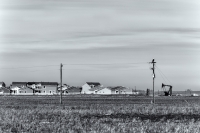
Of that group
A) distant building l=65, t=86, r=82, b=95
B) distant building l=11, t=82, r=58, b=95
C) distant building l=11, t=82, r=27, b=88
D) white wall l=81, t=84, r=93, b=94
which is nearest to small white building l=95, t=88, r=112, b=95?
white wall l=81, t=84, r=93, b=94

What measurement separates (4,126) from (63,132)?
15.3 feet

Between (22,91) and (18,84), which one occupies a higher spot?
(18,84)

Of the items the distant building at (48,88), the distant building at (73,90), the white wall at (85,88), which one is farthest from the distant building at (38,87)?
the white wall at (85,88)

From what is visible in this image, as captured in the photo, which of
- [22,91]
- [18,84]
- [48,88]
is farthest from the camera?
[18,84]

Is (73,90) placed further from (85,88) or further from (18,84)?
(18,84)

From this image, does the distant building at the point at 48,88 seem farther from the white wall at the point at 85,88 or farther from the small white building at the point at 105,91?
the small white building at the point at 105,91

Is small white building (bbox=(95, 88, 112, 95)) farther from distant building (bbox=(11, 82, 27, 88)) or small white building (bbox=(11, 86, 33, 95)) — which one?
distant building (bbox=(11, 82, 27, 88))

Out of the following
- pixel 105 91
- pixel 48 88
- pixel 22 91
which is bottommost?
pixel 105 91

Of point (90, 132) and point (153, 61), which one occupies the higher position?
point (153, 61)

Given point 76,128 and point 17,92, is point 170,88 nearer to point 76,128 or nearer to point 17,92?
point 17,92

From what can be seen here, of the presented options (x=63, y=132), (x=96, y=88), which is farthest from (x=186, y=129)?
(x=96, y=88)

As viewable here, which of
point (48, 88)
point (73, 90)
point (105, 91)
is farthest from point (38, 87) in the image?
point (105, 91)

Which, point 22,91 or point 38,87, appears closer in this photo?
point 22,91

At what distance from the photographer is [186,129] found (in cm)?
2011
